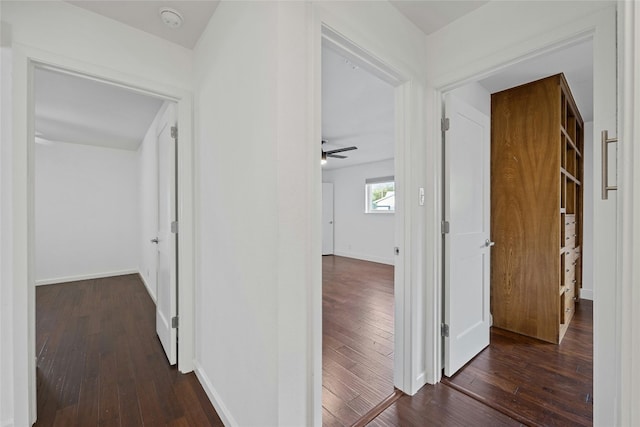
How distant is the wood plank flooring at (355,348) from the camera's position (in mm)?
1620

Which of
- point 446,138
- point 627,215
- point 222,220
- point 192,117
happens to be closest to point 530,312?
point 446,138

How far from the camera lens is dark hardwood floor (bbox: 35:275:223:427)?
1542 millimetres

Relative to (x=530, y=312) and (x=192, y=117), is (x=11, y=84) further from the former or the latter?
(x=530, y=312)

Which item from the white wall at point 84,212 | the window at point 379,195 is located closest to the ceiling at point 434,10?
the window at point 379,195

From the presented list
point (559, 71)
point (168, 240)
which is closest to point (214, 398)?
point (168, 240)

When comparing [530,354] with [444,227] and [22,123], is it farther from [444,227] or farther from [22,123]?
[22,123]

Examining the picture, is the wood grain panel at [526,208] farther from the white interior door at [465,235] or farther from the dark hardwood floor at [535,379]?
the white interior door at [465,235]

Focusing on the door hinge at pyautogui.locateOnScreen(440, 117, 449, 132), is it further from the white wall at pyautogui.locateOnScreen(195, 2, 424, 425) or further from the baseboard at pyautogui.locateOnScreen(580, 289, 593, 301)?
the baseboard at pyautogui.locateOnScreen(580, 289, 593, 301)

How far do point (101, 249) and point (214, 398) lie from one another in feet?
14.9

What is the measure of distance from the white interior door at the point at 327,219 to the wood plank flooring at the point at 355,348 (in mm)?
2685

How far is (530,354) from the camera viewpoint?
7.07 feet

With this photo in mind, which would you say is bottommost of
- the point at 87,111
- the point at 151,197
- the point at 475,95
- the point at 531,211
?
the point at 531,211

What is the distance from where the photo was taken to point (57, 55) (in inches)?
56.6

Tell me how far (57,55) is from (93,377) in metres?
2.15
